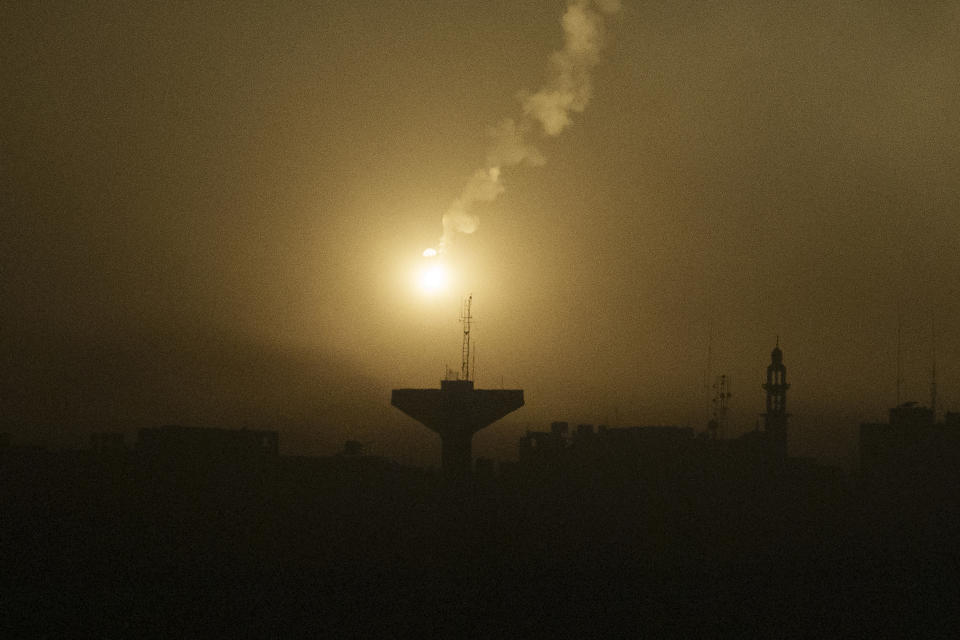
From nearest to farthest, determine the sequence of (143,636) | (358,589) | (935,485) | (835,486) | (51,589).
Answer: (143,636)
(51,589)
(358,589)
(935,485)
(835,486)

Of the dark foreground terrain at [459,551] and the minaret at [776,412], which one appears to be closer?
the dark foreground terrain at [459,551]

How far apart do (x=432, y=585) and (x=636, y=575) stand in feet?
48.8

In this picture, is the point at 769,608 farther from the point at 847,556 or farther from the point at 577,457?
the point at 577,457

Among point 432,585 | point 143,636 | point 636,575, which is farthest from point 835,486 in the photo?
point 143,636

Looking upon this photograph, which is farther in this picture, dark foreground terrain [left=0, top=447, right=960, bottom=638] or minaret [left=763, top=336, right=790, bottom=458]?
minaret [left=763, top=336, right=790, bottom=458]

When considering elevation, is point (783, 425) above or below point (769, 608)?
above

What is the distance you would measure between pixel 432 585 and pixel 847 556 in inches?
1312

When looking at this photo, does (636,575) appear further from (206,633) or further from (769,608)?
(206,633)

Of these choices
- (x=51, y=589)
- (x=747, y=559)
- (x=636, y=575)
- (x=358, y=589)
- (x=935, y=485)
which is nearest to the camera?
(x=51, y=589)

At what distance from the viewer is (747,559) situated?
84.4 m

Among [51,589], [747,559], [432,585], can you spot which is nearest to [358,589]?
[432,585]

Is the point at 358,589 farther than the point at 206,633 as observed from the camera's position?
Yes

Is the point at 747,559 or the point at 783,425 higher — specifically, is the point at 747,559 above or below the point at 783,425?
below

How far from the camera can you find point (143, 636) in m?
→ 59.9
